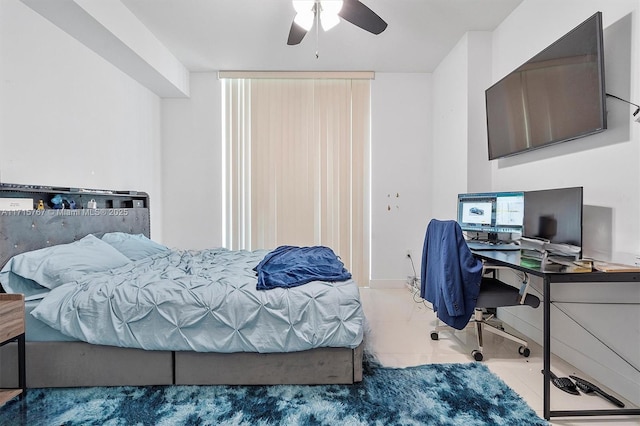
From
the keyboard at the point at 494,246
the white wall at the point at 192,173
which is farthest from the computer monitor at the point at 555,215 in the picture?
the white wall at the point at 192,173

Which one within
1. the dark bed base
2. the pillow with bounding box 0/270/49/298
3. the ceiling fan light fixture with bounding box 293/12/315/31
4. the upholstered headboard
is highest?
the ceiling fan light fixture with bounding box 293/12/315/31

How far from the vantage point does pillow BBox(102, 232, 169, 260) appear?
2791 millimetres

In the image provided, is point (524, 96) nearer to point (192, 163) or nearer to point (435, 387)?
point (435, 387)

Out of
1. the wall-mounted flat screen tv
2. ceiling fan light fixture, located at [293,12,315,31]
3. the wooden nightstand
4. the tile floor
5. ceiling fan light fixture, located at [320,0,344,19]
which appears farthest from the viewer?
ceiling fan light fixture, located at [293,12,315,31]

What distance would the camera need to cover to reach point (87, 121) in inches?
111

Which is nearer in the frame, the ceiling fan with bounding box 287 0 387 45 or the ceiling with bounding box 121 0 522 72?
the ceiling fan with bounding box 287 0 387 45

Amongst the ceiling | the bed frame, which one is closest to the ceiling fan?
the ceiling

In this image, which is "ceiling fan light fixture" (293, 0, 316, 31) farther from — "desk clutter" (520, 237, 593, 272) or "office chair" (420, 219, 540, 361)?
"desk clutter" (520, 237, 593, 272)

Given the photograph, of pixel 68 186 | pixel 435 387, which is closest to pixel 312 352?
pixel 435 387

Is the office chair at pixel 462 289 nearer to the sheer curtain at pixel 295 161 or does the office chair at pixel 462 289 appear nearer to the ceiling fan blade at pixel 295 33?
the ceiling fan blade at pixel 295 33

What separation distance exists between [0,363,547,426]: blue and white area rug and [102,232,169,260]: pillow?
121 cm

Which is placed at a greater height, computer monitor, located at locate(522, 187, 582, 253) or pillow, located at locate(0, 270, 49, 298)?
computer monitor, located at locate(522, 187, 582, 253)

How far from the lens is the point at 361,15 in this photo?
228 cm

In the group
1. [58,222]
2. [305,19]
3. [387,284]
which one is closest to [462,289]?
[387,284]
